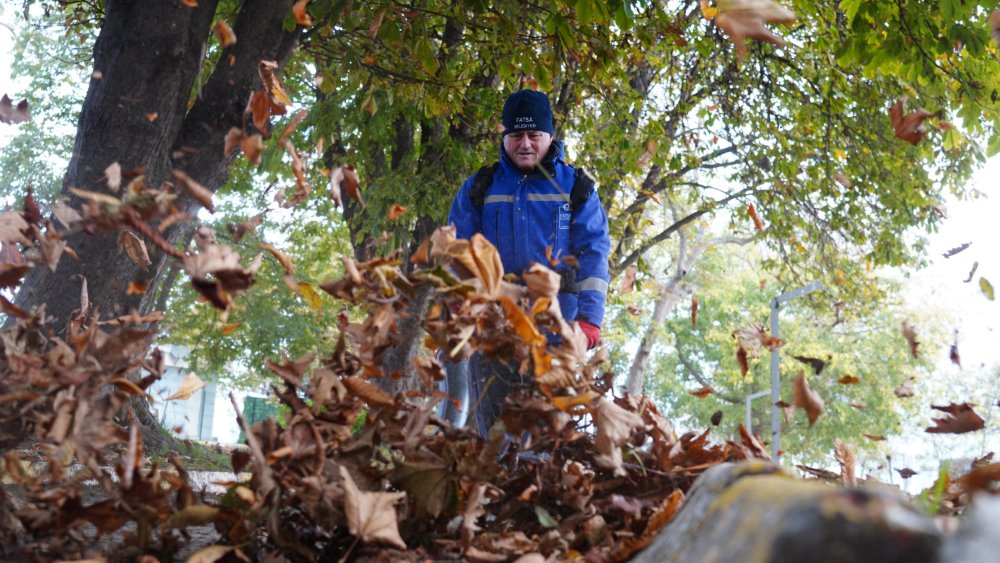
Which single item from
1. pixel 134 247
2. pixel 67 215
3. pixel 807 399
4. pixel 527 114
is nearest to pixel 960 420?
pixel 807 399

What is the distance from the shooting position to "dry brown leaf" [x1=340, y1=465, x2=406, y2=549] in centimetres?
210

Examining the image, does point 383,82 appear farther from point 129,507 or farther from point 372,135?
point 129,507

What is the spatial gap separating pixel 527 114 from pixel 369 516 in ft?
10.2

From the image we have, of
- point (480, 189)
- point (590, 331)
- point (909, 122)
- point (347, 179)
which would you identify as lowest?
point (590, 331)

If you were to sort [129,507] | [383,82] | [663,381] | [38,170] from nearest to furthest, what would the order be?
[129,507] → [383,82] → [38,170] → [663,381]

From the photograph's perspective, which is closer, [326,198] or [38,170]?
[326,198]

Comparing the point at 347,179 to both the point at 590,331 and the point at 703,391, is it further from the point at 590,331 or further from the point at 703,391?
the point at 590,331

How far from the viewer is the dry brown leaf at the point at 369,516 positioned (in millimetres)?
2096

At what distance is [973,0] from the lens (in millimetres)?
5188

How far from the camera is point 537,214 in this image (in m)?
4.75

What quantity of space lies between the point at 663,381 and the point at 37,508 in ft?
153

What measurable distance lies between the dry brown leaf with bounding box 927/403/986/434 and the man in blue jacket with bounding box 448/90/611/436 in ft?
6.65

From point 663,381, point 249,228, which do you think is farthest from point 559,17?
point 663,381

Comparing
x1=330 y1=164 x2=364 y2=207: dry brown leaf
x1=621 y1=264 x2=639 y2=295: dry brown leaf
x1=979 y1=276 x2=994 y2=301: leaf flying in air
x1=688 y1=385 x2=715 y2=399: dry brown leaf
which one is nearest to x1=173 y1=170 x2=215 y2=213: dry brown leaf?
x1=330 y1=164 x2=364 y2=207: dry brown leaf
